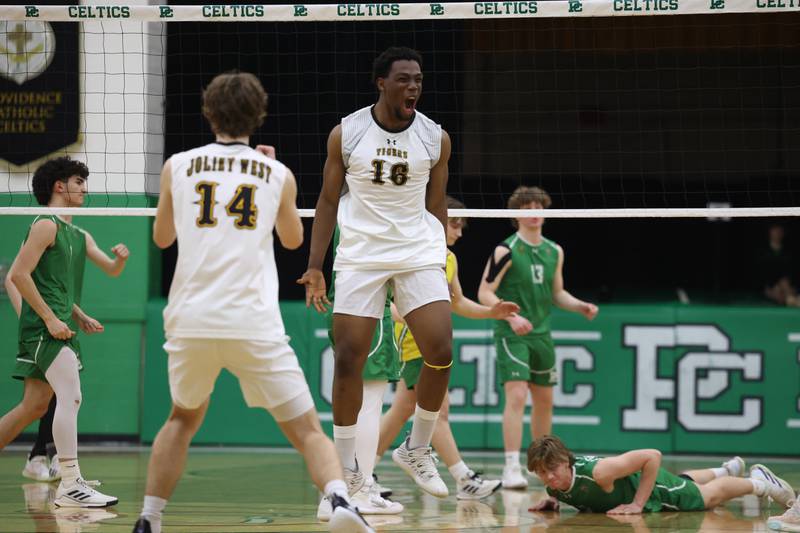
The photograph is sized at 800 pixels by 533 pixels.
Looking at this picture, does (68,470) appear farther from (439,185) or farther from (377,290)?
(439,185)

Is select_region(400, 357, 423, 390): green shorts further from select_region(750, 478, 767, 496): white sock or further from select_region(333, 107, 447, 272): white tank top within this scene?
select_region(750, 478, 767, 496): white sock

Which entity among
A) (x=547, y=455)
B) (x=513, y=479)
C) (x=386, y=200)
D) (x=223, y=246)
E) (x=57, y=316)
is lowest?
(x=513, y=479)

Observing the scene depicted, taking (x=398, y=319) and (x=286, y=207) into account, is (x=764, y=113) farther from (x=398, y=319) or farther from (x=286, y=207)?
(x=286, y=207)

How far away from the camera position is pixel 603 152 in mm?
12219

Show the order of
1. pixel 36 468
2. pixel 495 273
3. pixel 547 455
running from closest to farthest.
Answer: pixel 547 455 → pixel 36 468 → pixel 495 273

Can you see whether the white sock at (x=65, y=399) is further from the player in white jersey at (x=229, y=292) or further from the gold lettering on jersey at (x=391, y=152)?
the gold lettering on jersey at (x=391, y=152)

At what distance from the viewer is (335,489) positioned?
4688 mm

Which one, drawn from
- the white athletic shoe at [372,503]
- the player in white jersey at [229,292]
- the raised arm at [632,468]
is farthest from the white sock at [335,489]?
the raised arm at [632,468]

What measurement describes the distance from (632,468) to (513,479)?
1.45m

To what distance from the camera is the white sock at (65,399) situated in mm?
6641

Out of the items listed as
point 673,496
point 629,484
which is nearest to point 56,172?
point 629,484

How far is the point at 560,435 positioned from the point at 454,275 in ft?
10.5

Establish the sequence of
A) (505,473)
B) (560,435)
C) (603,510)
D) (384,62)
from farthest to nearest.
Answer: (560,435)
(505,473)
(603,510)
(384,62)

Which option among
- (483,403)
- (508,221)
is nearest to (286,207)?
(483,403)
